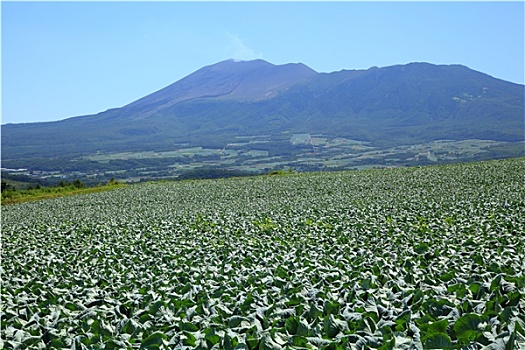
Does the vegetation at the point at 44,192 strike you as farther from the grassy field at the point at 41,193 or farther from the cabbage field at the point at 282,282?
the cabbage field at the point at 282,282

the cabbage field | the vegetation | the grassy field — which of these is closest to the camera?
the cabbage field

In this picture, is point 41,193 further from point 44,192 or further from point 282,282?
point 282,282

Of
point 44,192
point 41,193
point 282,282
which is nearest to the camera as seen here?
point 282,282

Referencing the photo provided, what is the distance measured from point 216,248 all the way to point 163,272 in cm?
347

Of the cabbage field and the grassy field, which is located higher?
the cabbage field

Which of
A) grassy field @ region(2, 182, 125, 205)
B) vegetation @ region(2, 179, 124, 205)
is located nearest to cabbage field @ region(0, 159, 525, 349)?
grassy field @ region(2, 182, 125, 205)

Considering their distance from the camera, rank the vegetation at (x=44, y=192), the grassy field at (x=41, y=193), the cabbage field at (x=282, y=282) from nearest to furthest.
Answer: the cabbage field at (x=282, y=282) < the grassy field at (x=41, y=193) < the vegetation at (x=44, y=192)

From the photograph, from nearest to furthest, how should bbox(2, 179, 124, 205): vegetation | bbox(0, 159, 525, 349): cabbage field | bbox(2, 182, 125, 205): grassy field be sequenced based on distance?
bbox(0, 159, 525, 349): cabbage field, bbox(2, 182, 125, 205): grassy field, bbox(2, 179, 124, 205): vegetation

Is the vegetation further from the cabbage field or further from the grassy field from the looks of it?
the cabbage field

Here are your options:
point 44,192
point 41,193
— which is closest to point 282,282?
point 41,193

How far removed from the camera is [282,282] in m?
8.56

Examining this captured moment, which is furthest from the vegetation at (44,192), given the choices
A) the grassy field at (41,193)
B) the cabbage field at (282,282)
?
the cabbage field at (282,282)

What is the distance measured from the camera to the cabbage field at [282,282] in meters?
5.22

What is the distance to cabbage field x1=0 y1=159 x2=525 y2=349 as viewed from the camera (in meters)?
5.22
